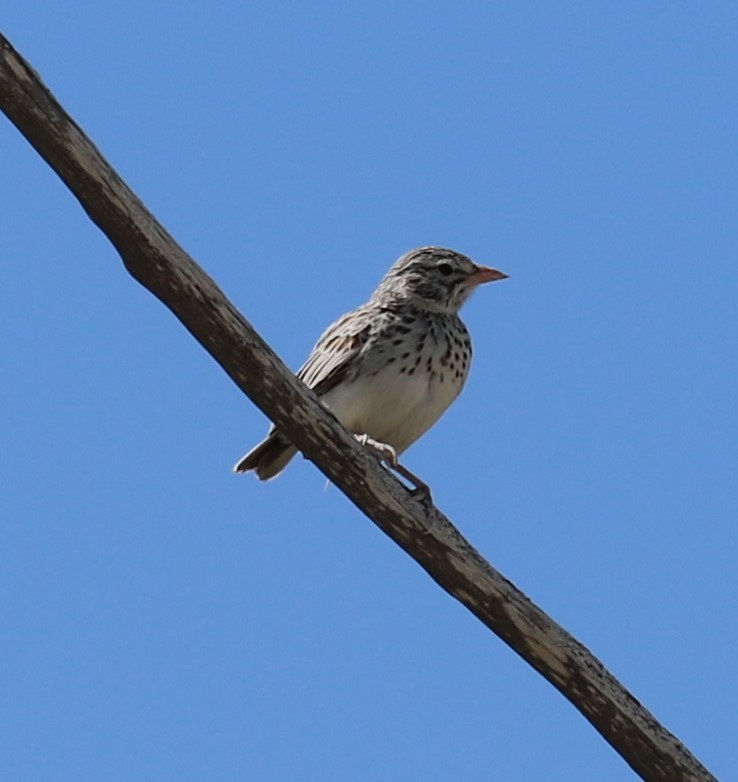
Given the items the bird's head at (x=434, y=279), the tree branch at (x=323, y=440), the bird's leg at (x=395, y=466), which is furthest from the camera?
the bird's head at (x=434, y=279)

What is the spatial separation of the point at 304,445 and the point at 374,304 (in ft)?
10.9

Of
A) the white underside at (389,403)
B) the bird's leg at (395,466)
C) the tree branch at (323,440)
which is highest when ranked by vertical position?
the white underside at (389,403)

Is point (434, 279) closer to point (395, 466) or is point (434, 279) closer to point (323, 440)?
point (395, 466)

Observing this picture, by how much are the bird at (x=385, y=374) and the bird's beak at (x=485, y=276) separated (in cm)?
49

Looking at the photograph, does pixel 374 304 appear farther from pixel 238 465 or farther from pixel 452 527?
pixel 452 527

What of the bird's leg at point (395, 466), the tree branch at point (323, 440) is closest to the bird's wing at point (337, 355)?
the bird's leg at point (395, 466)

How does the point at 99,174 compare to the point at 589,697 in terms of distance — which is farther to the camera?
the point at 589,697

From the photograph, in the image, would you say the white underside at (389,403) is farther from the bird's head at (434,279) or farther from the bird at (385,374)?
the bird's head at (434,279)

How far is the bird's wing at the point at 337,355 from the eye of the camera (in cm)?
968

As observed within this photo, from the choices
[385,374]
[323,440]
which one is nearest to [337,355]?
[385,374]

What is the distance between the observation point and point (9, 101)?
6207 mm

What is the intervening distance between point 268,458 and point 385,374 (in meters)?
0.88

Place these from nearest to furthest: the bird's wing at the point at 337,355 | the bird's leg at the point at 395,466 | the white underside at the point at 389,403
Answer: the bird's leg at the point at 395,466 → the white underside at the point at 389,403 → the bird's wing at the point at 337,355

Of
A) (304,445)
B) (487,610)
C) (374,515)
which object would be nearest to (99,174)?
(304,445)
